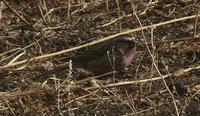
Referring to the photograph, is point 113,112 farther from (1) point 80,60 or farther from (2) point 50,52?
(2) point 50,52

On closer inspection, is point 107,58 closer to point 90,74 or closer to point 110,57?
point 110,57

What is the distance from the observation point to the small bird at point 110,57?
16.4 ft

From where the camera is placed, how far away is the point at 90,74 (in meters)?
5.09

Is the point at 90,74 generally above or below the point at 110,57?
below

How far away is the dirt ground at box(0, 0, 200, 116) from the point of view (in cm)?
459

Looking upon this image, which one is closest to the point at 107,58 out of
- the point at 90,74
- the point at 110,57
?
the point at 110,57

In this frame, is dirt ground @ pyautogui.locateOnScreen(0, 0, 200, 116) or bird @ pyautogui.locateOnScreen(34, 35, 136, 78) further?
bird @ pyautogui.locateOnScreen(34, 35, 136, 78)

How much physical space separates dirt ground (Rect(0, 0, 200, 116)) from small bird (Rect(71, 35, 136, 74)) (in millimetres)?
65

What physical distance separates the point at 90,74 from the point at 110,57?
212 mm

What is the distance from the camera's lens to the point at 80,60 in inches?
200

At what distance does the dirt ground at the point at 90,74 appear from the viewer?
4.59 m

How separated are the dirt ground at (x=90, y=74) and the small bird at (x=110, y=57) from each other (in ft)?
0.21

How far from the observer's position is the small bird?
4.99 metres

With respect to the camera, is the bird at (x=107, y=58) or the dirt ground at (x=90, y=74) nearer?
the dirt ground at (x=90, y=74)
